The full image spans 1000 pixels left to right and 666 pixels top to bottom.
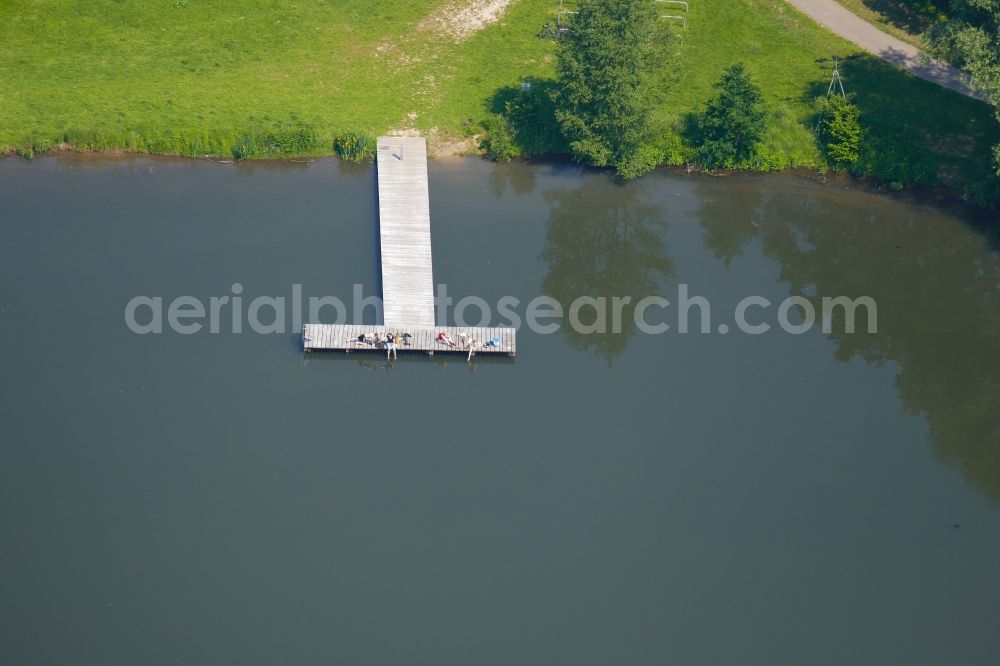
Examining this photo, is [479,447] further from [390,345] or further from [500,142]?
[500,142]

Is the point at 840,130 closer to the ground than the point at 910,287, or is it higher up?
higher up


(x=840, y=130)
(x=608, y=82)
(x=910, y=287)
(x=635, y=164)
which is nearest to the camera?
(x=910, y=287)

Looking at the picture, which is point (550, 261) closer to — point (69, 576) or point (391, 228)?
point (391, 228)

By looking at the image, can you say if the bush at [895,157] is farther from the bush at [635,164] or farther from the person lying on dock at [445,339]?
the person lying on dock at [445,339]

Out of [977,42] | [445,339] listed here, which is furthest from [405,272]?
[977,42]

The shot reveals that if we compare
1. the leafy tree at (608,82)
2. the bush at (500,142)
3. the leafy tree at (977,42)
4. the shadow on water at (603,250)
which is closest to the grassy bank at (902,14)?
the leafy tree at (977,42)

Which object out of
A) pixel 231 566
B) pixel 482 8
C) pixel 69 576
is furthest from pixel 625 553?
pixel 482 8
